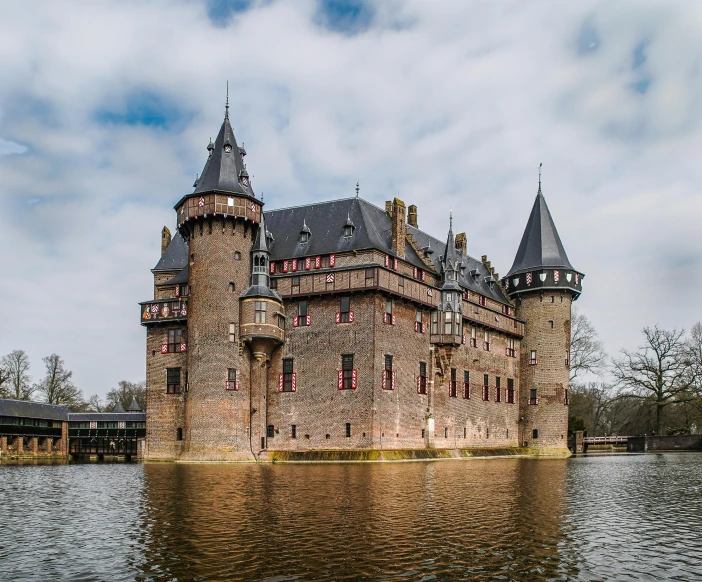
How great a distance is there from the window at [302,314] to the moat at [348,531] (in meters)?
18.2

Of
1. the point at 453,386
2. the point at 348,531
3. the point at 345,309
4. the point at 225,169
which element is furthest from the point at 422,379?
the point at 348,531

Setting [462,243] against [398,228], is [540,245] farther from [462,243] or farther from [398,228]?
[398,228]

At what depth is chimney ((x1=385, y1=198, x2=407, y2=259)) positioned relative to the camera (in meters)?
46.6

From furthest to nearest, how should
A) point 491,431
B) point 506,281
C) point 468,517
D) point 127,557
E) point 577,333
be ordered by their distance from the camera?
point 577,333 < point 506,281 < point 491,431 < point 468,517 < point 127,557

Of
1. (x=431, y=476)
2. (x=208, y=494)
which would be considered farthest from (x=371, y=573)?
(x=431, y=476)

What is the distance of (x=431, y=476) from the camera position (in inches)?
1187

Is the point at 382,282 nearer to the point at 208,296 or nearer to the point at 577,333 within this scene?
the point at 208,296

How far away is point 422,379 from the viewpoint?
156ft

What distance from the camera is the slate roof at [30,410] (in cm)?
5816

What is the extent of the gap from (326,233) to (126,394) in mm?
70653

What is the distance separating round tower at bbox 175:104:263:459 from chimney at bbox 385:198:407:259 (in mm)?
8215

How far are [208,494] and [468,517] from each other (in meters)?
8.38

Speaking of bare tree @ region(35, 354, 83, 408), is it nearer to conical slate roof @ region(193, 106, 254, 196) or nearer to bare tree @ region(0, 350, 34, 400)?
bare tree @ region(0, 350, 34, 400)

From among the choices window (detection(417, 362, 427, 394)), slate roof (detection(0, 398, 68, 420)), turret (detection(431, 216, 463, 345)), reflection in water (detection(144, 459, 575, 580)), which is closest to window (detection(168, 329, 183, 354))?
window (detection(417, 362, 427, 394))
